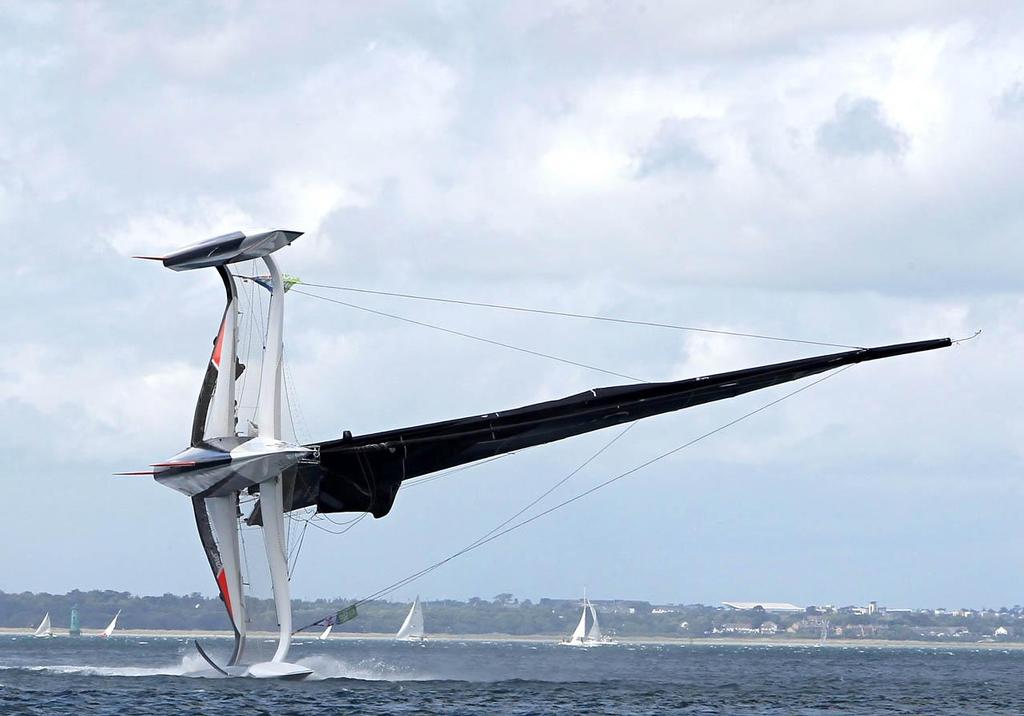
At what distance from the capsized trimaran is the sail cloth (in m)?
0.03

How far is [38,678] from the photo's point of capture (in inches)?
1918

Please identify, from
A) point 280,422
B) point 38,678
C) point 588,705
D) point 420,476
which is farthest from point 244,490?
point 38,678

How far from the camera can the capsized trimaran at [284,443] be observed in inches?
1438

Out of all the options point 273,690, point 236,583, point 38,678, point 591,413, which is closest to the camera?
point 591,413

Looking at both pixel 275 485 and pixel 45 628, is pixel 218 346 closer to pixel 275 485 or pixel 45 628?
pixel 275 485

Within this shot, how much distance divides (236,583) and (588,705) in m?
9.67

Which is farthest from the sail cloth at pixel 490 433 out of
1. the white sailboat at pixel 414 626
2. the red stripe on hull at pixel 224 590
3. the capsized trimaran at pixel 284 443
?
the white sailboat at pixel 414 626

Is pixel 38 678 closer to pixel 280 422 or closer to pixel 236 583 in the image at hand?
pixel 236 583

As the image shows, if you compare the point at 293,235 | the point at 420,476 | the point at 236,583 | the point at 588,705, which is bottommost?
the point at 588,705

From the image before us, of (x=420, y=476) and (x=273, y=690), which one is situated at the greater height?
(x=420, y=476)

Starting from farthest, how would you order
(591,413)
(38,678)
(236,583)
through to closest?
1. (38,678)
2. (236,583)
3. (591,413)

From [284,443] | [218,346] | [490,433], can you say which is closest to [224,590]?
[284,443]

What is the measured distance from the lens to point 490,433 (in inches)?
1467

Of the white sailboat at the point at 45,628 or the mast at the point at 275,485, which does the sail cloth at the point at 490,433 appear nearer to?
the mast at the point at 275,485
